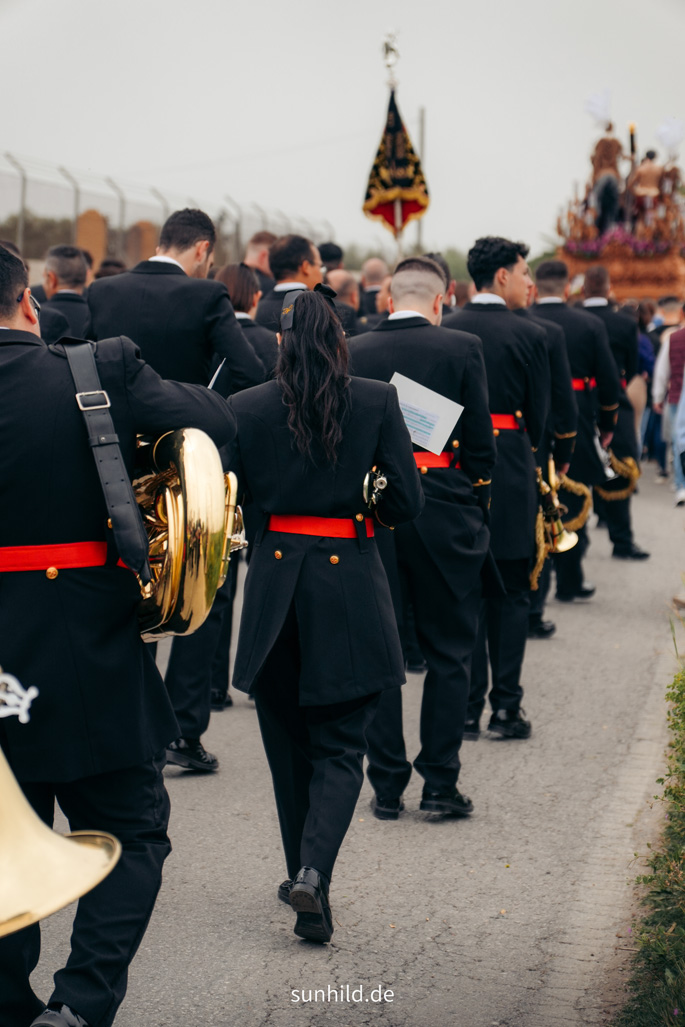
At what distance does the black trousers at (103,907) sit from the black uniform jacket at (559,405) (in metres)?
3.82

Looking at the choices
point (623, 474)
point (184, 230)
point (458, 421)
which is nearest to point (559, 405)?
point (458, 421)

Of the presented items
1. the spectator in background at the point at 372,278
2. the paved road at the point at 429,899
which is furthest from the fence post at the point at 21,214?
the paved road at the point at 429,899

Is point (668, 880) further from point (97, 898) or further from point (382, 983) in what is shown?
point (97, 898)

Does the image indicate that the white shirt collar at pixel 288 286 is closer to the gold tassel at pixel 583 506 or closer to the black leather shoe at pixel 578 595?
the gold tassel at pixel 583 506

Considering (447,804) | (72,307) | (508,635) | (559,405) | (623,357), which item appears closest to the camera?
(447,804)

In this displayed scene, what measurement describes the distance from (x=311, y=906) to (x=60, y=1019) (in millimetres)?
956

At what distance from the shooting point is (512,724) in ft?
18.6

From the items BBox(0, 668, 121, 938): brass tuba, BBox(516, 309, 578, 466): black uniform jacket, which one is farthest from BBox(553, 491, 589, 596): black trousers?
BBox(0, 668, 121, 938): brass tuba

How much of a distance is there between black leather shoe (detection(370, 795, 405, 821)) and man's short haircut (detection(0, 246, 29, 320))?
260 centimetres

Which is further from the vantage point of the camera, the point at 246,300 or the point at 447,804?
the point at 246,300

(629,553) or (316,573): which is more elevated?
(316,573)

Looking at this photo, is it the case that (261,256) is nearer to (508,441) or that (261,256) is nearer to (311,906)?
(508,441)

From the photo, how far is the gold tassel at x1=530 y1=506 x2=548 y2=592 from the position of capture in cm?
572

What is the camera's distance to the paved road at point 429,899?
3295 mm
